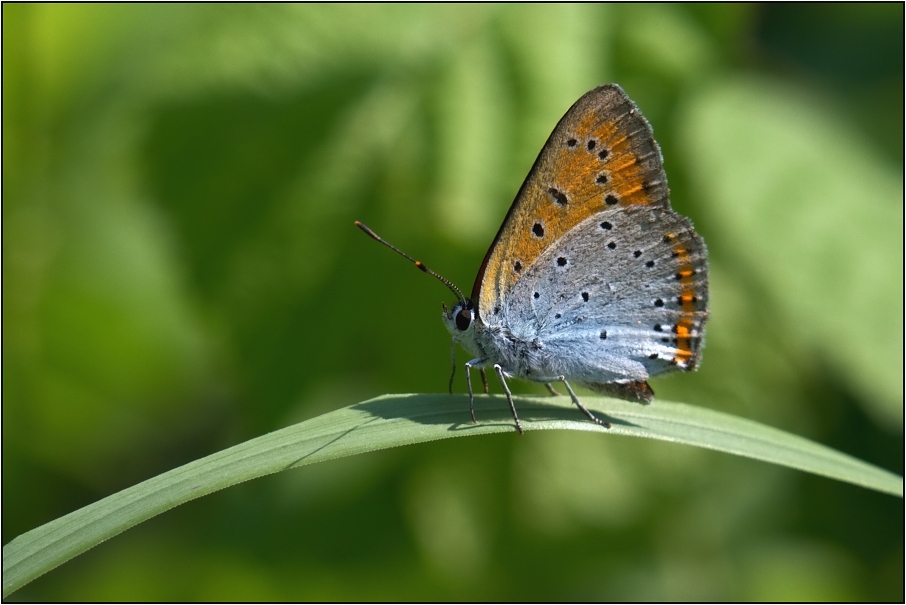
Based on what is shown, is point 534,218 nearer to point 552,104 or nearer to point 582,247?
point 582,247

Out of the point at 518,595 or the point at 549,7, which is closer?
the point at 549,7

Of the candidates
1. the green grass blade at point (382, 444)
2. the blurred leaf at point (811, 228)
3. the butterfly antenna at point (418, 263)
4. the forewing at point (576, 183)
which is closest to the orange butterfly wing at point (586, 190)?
the forewing at point (576, 183)

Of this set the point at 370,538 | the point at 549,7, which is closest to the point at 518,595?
the point at 370,538

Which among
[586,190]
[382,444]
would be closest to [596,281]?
[586,190]

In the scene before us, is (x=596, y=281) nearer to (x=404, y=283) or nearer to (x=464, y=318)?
(x=464, y=318)

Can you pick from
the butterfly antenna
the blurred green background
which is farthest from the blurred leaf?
the butterfly antenna

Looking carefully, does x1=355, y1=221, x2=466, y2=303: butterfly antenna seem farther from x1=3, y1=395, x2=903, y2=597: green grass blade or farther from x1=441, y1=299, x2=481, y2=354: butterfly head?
x1=3, y1=395, x2=903, y2=597: green grass blade
